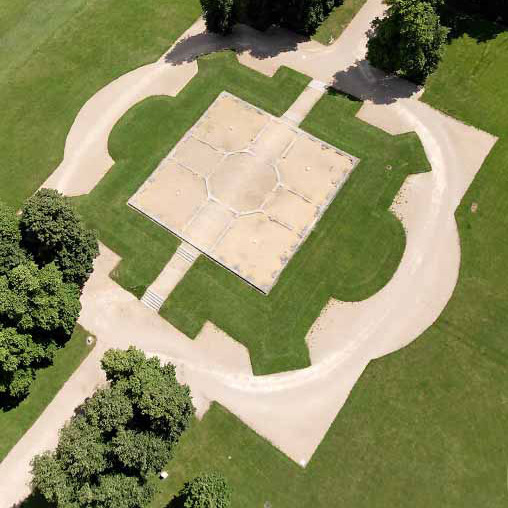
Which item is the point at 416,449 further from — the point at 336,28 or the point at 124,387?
the point at 336,28

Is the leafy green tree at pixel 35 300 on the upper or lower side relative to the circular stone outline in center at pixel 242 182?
lower

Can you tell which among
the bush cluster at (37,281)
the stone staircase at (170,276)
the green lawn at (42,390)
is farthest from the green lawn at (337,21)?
the green lawn at (42,390)

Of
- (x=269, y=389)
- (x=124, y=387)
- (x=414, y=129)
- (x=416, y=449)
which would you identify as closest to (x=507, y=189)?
(x=414, y=129)

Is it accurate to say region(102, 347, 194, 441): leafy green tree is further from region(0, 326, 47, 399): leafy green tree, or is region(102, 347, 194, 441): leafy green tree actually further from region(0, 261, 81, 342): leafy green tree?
region(0, 326, 47, 399): leafy green tree

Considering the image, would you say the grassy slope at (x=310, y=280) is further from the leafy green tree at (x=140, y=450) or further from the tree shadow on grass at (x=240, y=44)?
the tree shadow on grass at (x=240, y=44)

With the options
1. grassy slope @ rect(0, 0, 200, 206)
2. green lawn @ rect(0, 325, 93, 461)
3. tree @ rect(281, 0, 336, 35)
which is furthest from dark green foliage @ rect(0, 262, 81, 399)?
tree @ rect(281, 0, 336, 35)

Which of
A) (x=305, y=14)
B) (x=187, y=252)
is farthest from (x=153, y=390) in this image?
(x=305, y=14)
